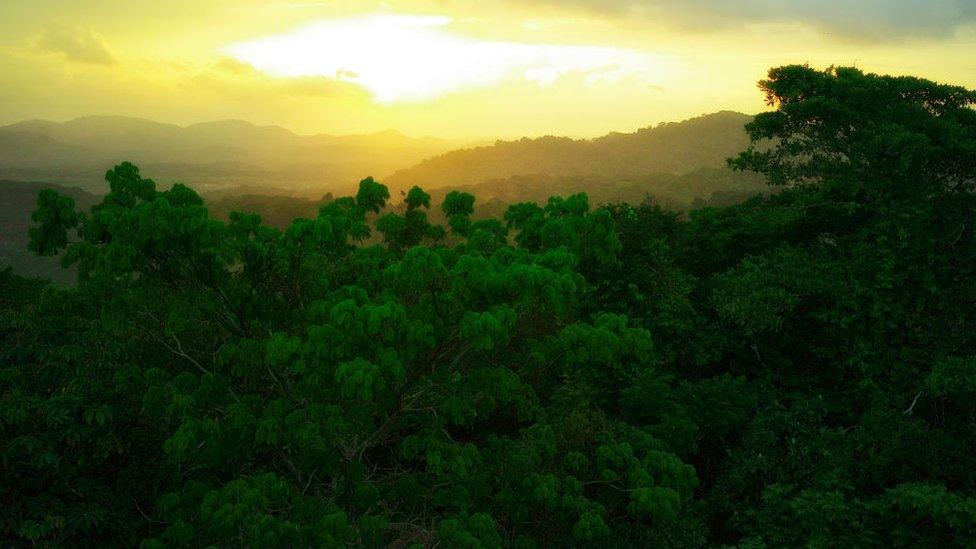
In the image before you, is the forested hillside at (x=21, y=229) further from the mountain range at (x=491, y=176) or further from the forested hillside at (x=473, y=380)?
the forested hillside at (x=473, y=380)

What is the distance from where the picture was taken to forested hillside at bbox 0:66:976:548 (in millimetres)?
6465

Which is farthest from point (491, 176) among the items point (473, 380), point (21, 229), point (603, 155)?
point (473, 380)

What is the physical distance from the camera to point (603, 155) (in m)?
122

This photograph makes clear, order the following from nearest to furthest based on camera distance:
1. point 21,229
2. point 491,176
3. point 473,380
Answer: point 473,380 → point 21,229 → point 491,176

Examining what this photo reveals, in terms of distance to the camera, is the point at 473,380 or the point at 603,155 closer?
the point at 473,380

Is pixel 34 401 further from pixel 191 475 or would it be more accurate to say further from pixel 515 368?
pixel 515 368

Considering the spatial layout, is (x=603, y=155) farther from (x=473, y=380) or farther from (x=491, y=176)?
(x=473, y=380)

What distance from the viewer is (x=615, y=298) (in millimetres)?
15648

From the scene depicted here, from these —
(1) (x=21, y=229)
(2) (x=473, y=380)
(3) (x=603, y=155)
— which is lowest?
(1) (x=21, y=229)

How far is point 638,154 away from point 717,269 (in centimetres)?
10758

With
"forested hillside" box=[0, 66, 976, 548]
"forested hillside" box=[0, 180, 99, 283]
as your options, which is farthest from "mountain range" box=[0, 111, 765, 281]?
"forested hillside" box=[0, 66, 976, 548]

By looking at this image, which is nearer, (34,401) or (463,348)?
(34,401)

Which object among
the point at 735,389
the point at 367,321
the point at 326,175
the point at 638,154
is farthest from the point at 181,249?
the point at 326,175

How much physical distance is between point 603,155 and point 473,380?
119 m
